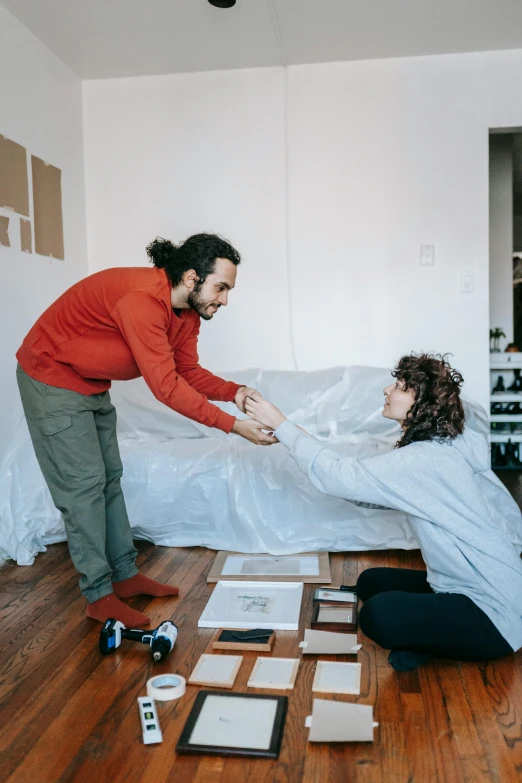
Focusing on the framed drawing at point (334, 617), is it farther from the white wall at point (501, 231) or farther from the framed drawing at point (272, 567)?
the white wall at point (501, 231)

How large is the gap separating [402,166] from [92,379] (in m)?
2.20

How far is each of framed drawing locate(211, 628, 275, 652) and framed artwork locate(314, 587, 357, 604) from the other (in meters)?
0.25

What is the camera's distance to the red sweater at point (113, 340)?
6.06ft

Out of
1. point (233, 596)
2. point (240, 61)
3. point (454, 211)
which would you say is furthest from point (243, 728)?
point (240, 61)

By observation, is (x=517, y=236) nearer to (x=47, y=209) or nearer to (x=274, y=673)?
(x=47, y=209)

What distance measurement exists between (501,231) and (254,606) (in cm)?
374

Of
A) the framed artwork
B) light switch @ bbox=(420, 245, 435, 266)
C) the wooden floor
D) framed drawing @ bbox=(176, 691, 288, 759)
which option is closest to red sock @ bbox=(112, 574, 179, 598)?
the wooden floor

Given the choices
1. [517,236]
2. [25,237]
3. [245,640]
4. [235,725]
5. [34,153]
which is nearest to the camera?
[235,725]

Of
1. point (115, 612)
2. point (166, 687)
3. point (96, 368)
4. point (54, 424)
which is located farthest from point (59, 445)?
point (166, 687)

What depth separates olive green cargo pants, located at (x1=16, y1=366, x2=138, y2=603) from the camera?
75.5 inches

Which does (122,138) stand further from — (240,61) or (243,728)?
(243,728)

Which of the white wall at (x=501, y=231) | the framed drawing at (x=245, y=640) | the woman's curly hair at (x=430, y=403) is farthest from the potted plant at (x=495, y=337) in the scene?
the framed drawing at (x=245, y=640)

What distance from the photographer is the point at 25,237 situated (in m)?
3.03

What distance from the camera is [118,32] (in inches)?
121
